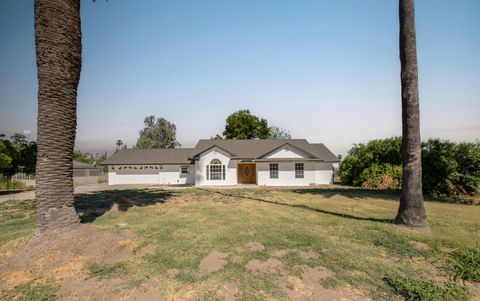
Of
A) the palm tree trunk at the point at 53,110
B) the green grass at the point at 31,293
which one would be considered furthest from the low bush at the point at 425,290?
the palm tree trunk at the point at 53,110

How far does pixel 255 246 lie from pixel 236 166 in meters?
22.0

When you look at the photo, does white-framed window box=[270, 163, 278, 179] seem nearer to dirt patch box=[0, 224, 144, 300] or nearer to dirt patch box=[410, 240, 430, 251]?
dirt patch box=[410, 240, 430, 251]

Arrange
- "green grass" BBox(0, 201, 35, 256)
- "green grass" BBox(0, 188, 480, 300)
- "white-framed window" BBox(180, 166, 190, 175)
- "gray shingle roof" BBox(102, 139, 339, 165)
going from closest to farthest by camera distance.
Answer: "green grass" BBox(0, 188, 480, 300) → "green grass" BBox(0, 201, 35, 256) → "gray shingle roof" BBox(102, 139, 339, 165) → "white-framed window" BBox(180, 166, 190, 175)

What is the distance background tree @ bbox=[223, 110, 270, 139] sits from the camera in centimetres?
5525

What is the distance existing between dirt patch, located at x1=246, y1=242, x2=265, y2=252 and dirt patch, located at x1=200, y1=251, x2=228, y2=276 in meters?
0.69

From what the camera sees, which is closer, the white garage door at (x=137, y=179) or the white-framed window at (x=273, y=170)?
the white-framed window at (x=273, y=170)

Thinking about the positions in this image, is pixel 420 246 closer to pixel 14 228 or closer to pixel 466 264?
pixel 466 264

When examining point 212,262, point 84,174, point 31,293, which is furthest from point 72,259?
point 84,174

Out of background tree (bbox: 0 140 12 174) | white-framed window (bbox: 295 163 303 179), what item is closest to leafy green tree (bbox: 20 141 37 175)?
background tree (bbox: 0 140 12 174)

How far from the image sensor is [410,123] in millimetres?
8297

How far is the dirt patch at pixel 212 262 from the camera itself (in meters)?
5.18

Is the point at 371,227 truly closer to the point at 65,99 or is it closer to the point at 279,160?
the point at 65,99

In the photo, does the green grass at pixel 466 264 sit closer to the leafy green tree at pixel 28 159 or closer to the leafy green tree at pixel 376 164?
the leafy green tree at pixel 376 164

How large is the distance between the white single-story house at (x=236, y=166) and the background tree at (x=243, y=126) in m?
21.0
